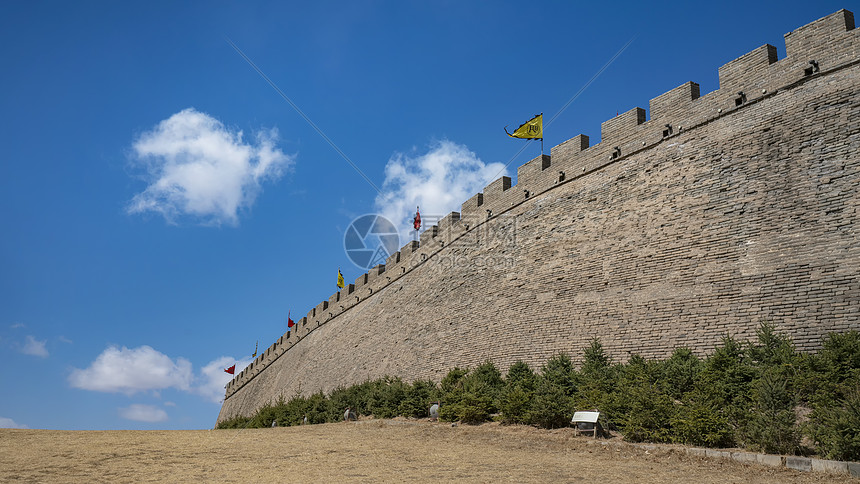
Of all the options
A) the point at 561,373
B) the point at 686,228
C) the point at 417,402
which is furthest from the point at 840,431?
the point at 417,402

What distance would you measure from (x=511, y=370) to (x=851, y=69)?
31.8 feet

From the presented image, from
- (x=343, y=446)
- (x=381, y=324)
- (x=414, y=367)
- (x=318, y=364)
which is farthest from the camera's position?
(x=318, y=364)

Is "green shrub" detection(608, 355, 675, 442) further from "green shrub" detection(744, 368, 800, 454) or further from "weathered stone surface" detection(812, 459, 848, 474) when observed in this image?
"weathered stone surface" detection(812, 459, 848, 474)

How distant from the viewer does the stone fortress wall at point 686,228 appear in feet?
37.2

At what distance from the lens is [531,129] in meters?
20.2

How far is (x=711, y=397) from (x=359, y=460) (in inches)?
228

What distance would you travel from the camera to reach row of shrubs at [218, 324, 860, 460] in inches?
331

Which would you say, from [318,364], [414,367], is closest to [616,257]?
[414,367]

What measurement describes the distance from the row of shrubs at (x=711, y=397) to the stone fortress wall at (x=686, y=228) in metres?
0.77

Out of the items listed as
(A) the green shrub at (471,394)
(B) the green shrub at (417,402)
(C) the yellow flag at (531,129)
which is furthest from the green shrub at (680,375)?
(C) the yellow flag at (531,129)

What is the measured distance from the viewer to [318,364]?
30859 mm

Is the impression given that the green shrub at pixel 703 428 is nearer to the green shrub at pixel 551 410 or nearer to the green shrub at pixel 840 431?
the green shrub at pixel 840 431

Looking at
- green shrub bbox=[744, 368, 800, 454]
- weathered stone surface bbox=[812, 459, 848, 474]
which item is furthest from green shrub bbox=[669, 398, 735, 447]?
weathered stone surface bbox=[812, 459, 848, 474]

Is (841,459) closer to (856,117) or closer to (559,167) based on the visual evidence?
(856,117)
